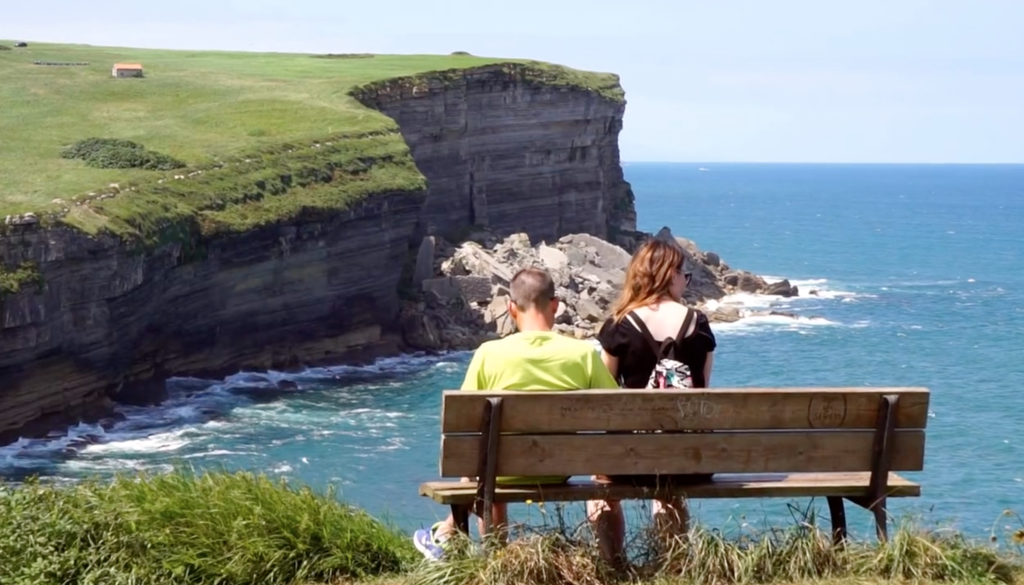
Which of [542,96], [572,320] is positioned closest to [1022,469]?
[572,320]

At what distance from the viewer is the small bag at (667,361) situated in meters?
7.51

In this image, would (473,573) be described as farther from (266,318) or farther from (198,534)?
(266,318)

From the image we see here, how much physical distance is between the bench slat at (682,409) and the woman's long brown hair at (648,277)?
2.12ft

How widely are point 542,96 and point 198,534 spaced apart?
176 feet

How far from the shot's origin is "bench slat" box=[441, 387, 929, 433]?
275 inches

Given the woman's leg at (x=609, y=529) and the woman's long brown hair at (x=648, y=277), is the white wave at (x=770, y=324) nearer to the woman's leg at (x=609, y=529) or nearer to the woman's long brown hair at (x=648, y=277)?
the woman's long brown hair at (x=648, y=277)

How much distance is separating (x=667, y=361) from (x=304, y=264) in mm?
34456

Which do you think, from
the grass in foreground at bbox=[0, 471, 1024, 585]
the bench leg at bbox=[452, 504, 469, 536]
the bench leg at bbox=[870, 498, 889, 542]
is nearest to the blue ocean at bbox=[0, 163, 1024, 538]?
the bench leg at bbox=[870, 498, 889, 542]

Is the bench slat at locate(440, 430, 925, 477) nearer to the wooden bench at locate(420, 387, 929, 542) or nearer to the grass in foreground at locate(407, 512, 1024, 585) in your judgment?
the wooden bench at locate(420, 387, 929, 542)

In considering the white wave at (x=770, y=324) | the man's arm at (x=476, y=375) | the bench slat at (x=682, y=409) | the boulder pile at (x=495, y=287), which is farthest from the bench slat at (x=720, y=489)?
the white wave at (x=770, y=324)

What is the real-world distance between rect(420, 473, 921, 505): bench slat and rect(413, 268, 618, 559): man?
4.0 inches

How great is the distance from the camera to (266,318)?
40.5m

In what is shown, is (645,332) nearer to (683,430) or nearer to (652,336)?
(652,336)

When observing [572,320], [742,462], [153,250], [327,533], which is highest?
[742,462]
